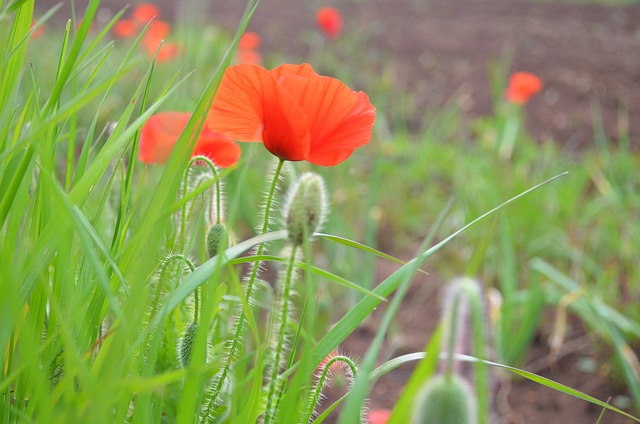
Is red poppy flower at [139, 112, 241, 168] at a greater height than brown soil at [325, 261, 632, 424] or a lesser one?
greater

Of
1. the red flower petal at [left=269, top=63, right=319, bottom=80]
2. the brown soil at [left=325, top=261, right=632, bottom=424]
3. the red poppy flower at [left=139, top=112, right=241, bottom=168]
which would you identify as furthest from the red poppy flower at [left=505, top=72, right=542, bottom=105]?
the red flower petal at [left=269, top=63, right=319, bottom=80]

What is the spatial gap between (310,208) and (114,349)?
28cm

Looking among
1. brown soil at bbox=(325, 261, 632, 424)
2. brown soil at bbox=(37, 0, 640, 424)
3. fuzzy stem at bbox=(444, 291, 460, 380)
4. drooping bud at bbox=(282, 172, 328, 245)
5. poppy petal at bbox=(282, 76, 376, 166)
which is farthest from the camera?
brown soil at bbox=(37, 0, 640, 424)

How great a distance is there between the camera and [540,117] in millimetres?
4801

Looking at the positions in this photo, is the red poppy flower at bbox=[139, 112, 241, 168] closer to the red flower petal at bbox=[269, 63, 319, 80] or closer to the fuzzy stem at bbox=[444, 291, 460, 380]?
the red flower petal at bbox=[269, 63, 319, 80]

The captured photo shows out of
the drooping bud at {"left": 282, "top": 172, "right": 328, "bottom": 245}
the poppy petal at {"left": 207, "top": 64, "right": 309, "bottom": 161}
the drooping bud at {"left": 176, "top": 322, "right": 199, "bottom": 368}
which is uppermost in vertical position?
the poppy petal at {"left": 207, "top": 64, "right": 309, "bottom": 161}

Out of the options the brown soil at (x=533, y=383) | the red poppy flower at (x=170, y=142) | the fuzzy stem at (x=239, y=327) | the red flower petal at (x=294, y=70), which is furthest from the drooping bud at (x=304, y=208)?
the brown soil at (x=533, y=383)

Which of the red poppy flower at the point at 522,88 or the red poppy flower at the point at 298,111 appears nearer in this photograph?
the red poppy flower at the point at 298,111

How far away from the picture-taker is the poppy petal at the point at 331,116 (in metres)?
0.86

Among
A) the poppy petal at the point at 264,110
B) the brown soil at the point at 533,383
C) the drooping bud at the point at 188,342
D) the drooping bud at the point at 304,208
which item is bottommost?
the brown soil at the point at 533,383

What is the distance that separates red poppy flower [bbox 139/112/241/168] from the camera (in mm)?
1073

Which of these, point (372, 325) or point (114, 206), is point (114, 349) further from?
point (372, 325)

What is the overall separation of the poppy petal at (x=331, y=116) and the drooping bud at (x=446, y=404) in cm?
37

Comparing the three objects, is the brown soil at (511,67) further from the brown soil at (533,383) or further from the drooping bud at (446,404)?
the drooping bud at (446,404)
